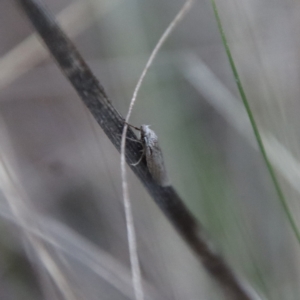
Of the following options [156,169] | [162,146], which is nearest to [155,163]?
[156,169]

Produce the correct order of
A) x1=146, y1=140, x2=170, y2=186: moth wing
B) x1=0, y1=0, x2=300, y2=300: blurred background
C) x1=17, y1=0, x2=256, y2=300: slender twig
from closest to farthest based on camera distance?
x1=17, y1=0, x2=256, y2=300: slender twig → x1=146, y1=140, x2=170, y2=186: moth wing → x1=0, y1=0, x2=300, y2=300: blurred background

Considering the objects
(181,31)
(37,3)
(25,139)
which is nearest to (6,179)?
(37,3)

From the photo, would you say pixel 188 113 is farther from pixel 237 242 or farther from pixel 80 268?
pixel 80 268

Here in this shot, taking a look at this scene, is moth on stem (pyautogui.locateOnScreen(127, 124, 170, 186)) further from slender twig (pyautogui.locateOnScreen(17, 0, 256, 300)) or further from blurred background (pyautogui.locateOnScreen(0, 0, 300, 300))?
blurred background (pyautogui.locateOnScreen(0, 0, 300, 300))

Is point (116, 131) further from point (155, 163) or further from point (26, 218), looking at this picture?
point (26, 218)

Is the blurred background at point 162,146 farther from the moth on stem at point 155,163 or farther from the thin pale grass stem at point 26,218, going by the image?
the moth on stem at point 155,163

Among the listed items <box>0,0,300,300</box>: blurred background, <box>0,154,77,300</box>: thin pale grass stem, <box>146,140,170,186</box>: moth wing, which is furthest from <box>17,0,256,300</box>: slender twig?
<box>0,154,77,300</box>: thin pale grass stem
